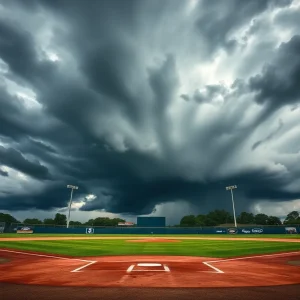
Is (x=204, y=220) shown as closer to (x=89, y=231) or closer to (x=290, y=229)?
(x=290, y=229)

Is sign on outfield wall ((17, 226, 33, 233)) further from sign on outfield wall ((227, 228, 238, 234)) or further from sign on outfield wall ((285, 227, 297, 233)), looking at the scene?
sign on outfield wall ((285, 227, 297, 233))

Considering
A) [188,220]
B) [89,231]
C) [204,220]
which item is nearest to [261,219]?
[204,220]

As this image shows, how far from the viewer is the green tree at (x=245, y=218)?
7404 inches

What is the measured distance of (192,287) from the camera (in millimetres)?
7266

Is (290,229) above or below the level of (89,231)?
above

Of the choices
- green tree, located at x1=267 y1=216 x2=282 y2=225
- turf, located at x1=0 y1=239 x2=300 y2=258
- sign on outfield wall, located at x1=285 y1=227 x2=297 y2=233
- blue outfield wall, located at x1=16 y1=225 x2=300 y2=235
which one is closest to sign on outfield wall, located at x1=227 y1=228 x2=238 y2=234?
blue outfield wall, located at x1=16 y1=225 x2=300 y2=235

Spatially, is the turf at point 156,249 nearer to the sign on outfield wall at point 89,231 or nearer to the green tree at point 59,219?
the sign on outfield wall at point 89,231

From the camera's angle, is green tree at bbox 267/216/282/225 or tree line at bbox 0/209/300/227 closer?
tree line at bbox 0/209/300/227

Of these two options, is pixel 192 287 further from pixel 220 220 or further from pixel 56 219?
pixel 220 220

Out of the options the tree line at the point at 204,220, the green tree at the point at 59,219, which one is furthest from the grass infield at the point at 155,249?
the green tree at the point at 59,219

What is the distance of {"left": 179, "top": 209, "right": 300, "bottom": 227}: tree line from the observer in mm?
165025

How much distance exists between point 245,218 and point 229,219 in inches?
520

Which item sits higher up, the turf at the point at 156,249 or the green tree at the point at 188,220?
the green tree at the point at 188,220

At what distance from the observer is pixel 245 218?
19238 centimetres
